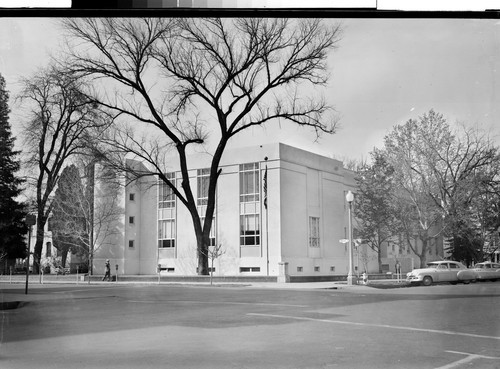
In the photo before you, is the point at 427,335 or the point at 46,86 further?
the point at 46,86

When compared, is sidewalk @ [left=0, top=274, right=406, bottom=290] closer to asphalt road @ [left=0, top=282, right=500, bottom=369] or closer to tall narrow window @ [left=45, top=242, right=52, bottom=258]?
asphalt road @ [left=0, top=282, right=500, bottom=369]

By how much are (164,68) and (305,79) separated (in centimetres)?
106

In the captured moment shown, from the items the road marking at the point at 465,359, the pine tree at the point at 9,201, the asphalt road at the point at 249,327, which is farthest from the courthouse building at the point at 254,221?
the road marking at the point at 465,359

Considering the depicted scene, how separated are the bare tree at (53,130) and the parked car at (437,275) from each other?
2.61 metres

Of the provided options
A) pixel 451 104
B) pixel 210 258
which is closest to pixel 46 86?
pixel 210 258

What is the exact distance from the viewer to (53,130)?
399 cm

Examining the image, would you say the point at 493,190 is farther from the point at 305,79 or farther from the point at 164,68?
the point at 164,68

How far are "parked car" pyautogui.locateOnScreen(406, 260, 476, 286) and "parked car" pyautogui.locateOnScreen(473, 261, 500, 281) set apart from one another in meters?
0.09

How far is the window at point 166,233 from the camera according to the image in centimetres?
394

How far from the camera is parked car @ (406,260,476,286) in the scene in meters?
3.81

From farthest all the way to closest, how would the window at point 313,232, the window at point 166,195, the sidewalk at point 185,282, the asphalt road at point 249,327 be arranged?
the window at point 166,195 → the window at point 313,232 → the sidewalk at point 185,282 → the asphalt road at point 249,327

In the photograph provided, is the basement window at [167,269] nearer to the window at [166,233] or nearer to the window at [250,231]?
the window at [166,233]

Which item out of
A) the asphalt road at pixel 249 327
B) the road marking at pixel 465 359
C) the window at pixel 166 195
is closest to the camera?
the road marking at pixel 465 359

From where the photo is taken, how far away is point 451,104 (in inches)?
151
